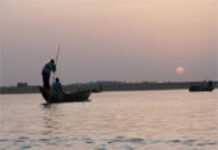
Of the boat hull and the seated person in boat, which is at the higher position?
the seated person in boat

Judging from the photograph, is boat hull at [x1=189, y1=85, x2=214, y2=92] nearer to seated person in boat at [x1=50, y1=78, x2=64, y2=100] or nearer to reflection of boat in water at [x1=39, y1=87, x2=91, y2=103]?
reflection of boat in water at [x1=39, y1=87, x2=91, y2=103]

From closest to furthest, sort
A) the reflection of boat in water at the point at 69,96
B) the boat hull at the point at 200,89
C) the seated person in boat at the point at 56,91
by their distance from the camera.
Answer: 1. the seated person in boat at the point at 56,91
2. the reflection of boat in water at the point at 69,96
3. the boat hull at the point at 200,89

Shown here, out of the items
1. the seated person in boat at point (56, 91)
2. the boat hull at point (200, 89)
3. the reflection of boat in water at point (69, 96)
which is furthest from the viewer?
the boat hull at point (200, 89)

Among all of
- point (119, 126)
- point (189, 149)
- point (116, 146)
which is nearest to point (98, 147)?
point (116, 146)

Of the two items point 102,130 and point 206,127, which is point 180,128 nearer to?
point 206,127

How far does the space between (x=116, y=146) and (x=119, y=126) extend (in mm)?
8174

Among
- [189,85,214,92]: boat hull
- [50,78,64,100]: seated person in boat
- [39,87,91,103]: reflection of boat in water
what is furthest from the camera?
[189,85,214,92]: boat hull

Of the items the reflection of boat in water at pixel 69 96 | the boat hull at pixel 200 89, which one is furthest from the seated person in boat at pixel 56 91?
the boat hull at pixel 200 89

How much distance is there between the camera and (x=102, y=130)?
27172 mm

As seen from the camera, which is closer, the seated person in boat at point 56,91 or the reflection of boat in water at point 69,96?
the seated person in boat at point 56,91

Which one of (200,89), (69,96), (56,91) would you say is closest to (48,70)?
(56,91)

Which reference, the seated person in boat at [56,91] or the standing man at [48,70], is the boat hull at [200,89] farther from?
the standing man at [48,70]

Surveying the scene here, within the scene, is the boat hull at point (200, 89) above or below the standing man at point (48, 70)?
below

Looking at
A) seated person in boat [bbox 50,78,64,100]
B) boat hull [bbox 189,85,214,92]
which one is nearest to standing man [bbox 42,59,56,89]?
seated person in boat [bbox 50,78,64,100]
